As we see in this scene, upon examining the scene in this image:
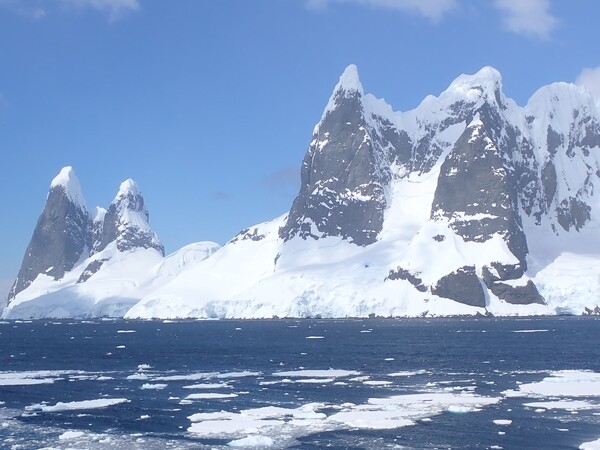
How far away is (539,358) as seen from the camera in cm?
12575

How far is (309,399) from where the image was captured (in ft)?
274

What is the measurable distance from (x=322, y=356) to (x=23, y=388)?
55.7 m

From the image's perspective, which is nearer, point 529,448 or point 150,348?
point 529,448

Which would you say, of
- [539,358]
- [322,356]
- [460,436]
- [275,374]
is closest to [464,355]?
[539,358]

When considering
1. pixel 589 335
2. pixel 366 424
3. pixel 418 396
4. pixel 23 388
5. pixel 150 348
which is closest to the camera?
pixel 366 424

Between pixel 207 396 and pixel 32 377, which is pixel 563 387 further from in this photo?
pixel 32 377

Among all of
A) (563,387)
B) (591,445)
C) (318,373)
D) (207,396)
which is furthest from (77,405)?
(563,387)

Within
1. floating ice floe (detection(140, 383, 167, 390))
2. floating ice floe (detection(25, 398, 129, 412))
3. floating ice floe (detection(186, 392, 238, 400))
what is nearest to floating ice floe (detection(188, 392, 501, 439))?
floating ice floe (detection(186, 392, 238, 400))

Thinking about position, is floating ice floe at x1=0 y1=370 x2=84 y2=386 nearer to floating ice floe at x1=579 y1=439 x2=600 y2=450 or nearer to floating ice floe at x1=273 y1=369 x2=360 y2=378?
floating ice floe at x1=273 y1=369 x2=360 y2=378

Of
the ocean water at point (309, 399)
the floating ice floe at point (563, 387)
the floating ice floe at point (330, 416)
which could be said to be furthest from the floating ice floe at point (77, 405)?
the floating ice floe at point (563, 387)

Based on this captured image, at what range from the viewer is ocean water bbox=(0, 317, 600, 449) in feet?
207

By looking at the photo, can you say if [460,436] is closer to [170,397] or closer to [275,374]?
[170,397]

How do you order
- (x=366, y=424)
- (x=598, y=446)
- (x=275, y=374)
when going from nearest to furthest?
(x=598, y=446)
(x=366, y=424)
(x=275, y=374)

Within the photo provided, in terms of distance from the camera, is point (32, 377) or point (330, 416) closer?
point (330, 416)
